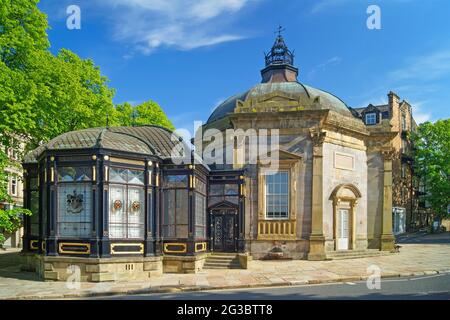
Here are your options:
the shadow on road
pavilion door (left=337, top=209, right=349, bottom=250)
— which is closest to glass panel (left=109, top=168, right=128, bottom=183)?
pavilion door (left=337, top=209, right=349, bottom=250)

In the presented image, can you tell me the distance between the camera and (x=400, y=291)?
42.0 ft

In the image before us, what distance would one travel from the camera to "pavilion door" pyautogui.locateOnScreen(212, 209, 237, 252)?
21.1 meters

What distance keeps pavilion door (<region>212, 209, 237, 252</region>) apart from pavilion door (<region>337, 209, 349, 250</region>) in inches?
270

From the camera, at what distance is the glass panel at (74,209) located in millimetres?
16062

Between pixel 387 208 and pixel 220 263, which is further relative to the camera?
pixel 387 208

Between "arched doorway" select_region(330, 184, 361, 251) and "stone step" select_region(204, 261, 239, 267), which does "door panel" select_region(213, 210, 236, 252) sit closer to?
"stone step" select_region(204, 261, 239, 267)

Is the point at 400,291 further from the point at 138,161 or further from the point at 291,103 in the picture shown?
the point at 291,103

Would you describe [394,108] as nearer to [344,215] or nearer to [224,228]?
[344,215]

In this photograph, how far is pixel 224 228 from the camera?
21156 mm

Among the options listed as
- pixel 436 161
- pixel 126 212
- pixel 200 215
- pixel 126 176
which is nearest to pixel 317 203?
pixel 200 215

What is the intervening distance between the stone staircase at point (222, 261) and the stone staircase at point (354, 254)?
5636 millimetres

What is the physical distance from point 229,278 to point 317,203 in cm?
839

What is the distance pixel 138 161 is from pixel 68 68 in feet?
28.6
